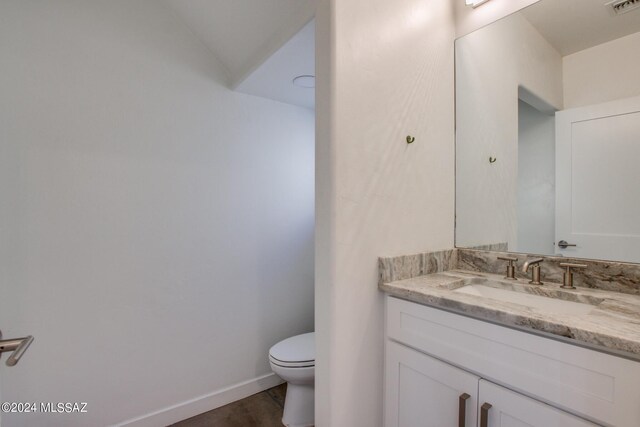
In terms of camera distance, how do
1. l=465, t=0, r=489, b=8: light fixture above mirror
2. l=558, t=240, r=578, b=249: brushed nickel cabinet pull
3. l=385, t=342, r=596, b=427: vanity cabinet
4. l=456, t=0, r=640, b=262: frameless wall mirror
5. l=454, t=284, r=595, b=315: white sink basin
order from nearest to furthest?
l=385, t=342, r=596, b=427: vanity cabinet, l=454, t=284, r=595, b=315: white sink basin, l=456, t=0, r=640, b=262: frameless wall mirror, l=558, t=240, r=578, b=249: brushed nickel cabinet pull, l=465, t=0, r=489, b=8: light fixture above mirror

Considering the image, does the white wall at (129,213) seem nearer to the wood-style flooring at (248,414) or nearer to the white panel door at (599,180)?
the wood-style flooring at (248,414)

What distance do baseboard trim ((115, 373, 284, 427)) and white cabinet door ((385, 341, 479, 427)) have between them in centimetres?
106

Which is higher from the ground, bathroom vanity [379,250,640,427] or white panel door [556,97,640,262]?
white panel door [556,97,640,262]

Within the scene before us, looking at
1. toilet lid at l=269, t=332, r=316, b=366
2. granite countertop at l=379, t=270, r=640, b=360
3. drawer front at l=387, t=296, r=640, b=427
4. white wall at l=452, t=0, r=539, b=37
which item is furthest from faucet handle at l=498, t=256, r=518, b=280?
white wall at l=452, t=0, r=539, b=37

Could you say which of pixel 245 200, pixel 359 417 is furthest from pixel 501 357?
pixel 245 200

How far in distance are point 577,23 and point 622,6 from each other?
5.5 inches

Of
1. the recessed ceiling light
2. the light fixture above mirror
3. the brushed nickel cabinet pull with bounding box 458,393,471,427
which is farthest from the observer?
the recessed ceiling light

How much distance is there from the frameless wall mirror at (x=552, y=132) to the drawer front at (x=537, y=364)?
2.06ft

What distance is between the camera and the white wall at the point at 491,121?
1.45 m

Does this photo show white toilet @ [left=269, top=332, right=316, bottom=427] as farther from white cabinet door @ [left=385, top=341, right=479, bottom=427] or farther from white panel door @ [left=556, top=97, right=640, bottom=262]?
white panel door @ [left=556, top=97, right=640, bottom=262]

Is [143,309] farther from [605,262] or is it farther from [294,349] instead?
[605,262]

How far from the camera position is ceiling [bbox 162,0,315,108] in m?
1.38

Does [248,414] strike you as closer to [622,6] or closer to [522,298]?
[522,298]

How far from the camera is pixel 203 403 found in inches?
69.7
